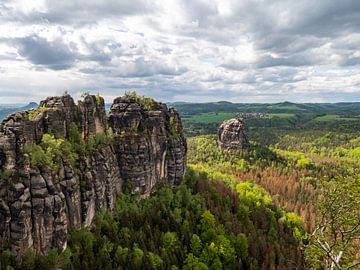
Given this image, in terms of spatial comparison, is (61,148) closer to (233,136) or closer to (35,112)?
(35,112)

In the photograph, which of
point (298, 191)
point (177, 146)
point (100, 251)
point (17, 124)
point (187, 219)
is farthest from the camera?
A: point (298, 191)

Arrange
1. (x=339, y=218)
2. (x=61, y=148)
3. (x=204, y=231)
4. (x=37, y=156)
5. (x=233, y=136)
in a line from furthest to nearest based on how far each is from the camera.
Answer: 1. (x=233, y=136)
2. (x=204, y=231)
3. (x=61, y=148)
4. (x=37, y=156)
5. (x=339, y=218)

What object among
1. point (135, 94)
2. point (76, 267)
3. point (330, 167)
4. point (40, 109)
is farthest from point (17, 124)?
point (330, 167)

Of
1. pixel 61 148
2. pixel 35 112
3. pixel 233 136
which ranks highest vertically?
pixel 35 112

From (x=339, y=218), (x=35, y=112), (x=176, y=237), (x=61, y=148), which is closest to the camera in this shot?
→ (x=339, y=218)

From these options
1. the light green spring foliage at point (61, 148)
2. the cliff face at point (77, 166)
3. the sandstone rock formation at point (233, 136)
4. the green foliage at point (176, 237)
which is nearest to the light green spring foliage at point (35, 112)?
the cliff face at point (77, 166)

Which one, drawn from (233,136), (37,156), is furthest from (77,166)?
(233,136)

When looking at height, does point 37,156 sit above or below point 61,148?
below

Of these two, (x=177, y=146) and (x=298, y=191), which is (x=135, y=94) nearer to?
(x=177, y=146)

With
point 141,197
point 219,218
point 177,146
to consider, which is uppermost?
point 177,146

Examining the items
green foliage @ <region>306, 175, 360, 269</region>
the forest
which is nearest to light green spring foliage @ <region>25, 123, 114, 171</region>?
the forest
